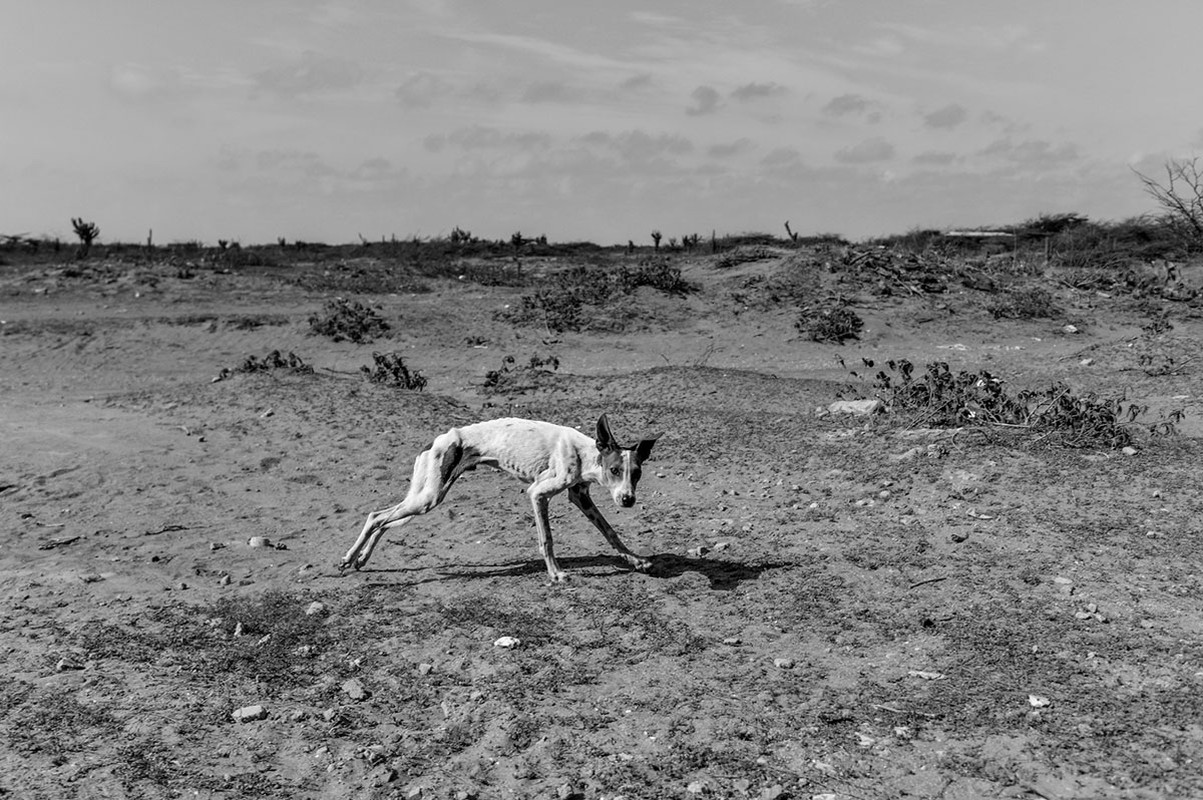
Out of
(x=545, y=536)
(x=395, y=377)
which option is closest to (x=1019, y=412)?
(x=545, y=536)

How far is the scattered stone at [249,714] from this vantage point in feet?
18.4

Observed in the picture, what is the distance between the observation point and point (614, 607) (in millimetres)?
7055

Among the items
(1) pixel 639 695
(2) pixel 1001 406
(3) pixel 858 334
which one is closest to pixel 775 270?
(3) pixel 858 334

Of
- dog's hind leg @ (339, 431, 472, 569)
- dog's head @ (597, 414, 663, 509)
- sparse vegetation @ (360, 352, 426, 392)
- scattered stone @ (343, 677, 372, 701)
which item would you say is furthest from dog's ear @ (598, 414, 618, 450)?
sparse vegetation @ (360, 352, 426, 392)

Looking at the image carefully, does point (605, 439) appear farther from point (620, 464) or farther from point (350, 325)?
point (350, 325)

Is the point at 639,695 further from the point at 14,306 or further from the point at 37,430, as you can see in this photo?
the point at 14,306

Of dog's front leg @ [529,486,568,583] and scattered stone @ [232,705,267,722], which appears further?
dog's front leg @ [529,486,568,583]

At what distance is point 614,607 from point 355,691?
1.76 metres

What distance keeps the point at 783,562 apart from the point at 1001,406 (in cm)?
371

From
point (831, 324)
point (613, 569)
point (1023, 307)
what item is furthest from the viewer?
point (1023, 307)

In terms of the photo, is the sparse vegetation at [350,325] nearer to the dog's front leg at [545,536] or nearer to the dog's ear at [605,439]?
the dog's front leg at [545,536]

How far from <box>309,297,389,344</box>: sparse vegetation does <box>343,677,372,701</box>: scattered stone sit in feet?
48.7

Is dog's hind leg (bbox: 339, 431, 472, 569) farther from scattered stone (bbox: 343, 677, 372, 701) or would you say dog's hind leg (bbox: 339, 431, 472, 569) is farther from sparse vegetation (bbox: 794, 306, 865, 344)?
sparse vegetation (bbox: 794, 306, 865, 344)

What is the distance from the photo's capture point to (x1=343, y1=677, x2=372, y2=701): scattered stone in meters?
5.94
